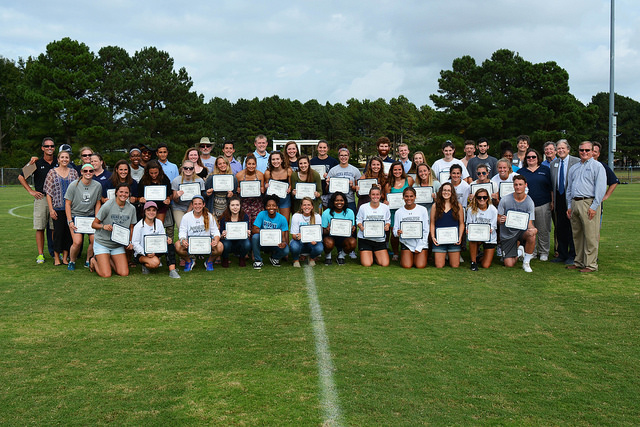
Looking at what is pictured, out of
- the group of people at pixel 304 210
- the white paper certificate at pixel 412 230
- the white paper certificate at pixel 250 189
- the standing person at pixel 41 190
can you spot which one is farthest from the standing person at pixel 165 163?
the white paper certificate at pixel 412 230

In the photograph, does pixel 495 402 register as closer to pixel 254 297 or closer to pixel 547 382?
pixel 547 382

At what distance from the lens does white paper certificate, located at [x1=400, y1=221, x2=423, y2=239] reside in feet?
27.1

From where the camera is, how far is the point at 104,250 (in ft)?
25.6

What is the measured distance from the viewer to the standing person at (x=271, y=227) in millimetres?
8336

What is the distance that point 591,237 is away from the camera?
7902mm

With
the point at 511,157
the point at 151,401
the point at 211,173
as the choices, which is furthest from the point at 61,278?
the point at 511,157

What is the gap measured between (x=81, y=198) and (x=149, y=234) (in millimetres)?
1352

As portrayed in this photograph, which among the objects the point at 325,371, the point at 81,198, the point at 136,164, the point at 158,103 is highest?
the point at 158,103

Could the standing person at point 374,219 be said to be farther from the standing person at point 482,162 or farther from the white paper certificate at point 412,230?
the standing person at point 482,162

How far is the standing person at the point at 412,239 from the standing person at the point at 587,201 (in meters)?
2.28

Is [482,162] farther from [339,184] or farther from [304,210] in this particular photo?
[304,210]

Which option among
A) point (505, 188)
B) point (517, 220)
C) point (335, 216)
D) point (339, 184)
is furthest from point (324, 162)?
point (517, 220)

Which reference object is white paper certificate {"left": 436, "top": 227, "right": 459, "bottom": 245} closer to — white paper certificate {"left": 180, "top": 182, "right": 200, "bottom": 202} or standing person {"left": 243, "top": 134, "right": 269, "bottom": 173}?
standing person {"left": 243, "top": 134, "right": 269, "bottom": 173}

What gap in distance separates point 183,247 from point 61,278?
1783 mm
